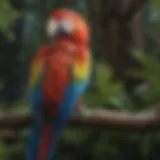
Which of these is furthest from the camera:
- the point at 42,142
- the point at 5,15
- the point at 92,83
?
the point at 92,83

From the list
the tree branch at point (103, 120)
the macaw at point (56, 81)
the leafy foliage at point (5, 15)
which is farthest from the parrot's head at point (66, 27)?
the leafy foliage at point (5, 15)

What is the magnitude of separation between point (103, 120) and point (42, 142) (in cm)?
13

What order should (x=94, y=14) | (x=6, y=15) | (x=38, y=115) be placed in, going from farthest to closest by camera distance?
1. (x=94, y=14)
2. (x=6, y=15)
3. (x=38, y=115)

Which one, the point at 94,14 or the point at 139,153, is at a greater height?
the point at 94,14

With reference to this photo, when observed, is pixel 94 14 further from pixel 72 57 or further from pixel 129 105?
pixel 72 57

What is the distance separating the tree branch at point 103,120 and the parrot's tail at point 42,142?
0.08 meters

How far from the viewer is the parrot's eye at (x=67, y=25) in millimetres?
666

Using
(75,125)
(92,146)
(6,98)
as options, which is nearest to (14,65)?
(6,98)

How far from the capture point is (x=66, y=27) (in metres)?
0.67

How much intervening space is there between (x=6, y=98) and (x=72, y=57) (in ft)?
1.75

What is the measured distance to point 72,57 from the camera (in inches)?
27.2

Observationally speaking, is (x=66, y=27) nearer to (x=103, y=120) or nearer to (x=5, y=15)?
(x=103, y=120)

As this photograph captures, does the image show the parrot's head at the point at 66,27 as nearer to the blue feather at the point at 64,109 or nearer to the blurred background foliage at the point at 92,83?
the blue feather at the point at 64,109

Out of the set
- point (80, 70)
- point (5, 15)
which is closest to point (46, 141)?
point (80, 70)
